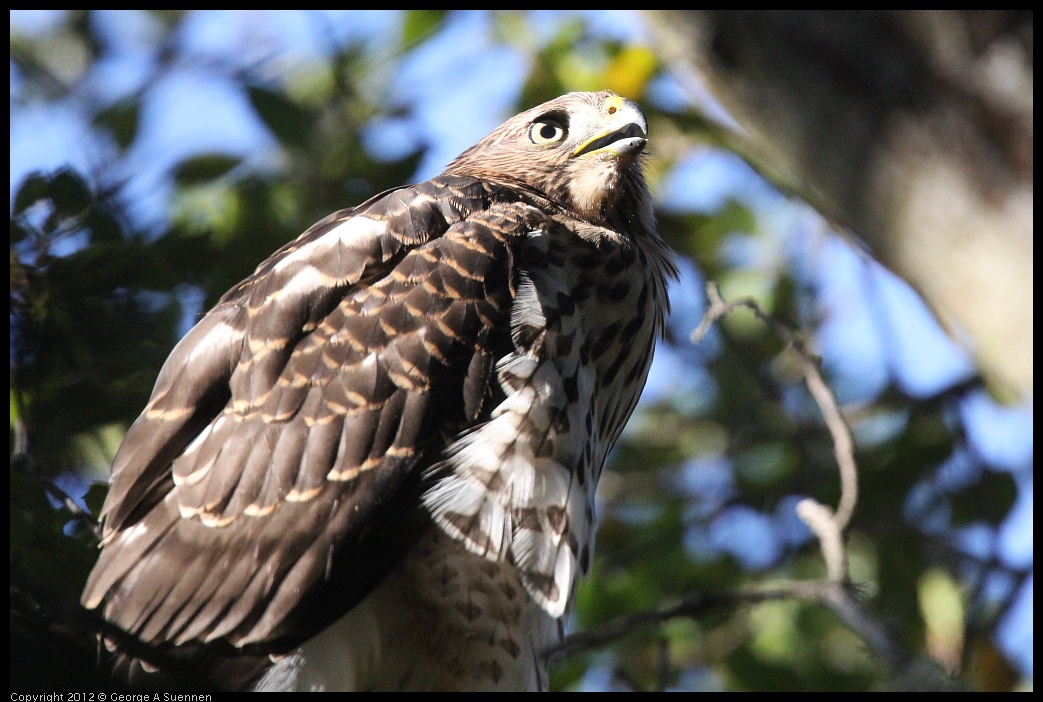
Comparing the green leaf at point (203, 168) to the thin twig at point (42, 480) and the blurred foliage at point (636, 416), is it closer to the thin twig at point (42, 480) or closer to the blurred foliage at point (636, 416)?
the blurred foliage at point (636, 416)


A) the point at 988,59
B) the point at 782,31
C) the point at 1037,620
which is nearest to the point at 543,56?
the point at 782,31

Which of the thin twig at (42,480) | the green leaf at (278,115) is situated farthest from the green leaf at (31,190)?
the green leaf at (278,115)

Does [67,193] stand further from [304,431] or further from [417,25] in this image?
[417,25]

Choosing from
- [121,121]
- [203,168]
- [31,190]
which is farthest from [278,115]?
[31,190]

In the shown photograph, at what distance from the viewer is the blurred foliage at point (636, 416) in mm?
3121

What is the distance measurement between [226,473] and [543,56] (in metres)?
3.21

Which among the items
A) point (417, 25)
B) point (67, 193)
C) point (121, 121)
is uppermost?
point (67, 193)

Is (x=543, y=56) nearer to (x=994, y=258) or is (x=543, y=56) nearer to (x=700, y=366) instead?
(x=700, y=366)

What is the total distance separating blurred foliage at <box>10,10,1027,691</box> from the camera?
3.12 meters

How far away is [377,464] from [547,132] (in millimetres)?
1684

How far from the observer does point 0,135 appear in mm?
3049

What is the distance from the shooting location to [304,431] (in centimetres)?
271

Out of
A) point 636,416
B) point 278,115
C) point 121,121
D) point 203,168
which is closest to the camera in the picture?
point 121,121

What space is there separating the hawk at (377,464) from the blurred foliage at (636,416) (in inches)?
13.2
